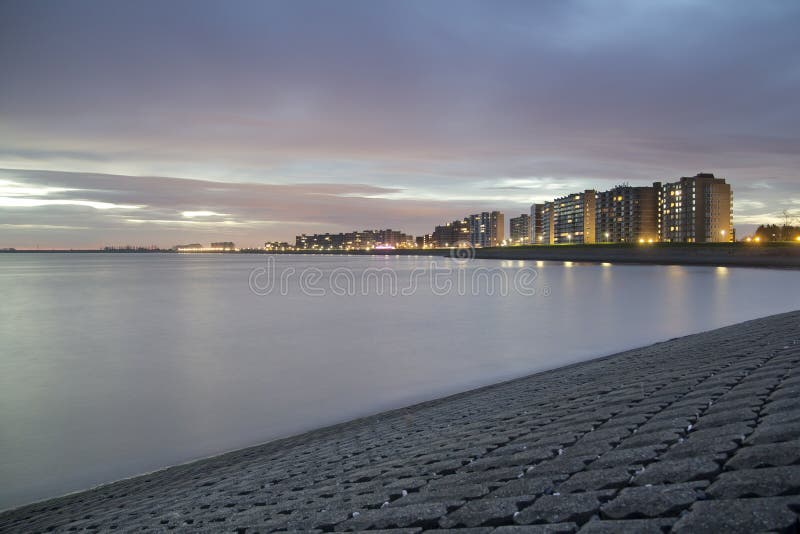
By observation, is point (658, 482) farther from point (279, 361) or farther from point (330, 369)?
point (279, 361)

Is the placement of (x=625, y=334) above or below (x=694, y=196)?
Result: below

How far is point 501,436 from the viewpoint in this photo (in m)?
6.36

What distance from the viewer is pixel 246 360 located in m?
18.1

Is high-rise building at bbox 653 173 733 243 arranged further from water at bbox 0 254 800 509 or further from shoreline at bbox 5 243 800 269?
water at bbox 0 254 800 509

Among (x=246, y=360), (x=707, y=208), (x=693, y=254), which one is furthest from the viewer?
(x=707, y=208)

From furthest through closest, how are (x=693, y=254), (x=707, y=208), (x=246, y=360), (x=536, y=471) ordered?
(x=707, y=208), (x=693, y=254), (x=246, y=360), (x=536, y=471)

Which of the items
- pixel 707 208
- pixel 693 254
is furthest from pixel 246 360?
pixel 707 208

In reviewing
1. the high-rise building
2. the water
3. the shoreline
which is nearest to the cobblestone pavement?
the water

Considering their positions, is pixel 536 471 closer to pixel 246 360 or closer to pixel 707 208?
pixel 246 360

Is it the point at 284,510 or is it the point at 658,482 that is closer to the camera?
the point at 658,482

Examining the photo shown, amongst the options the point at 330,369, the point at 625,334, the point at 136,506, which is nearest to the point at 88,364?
the point at 330,369

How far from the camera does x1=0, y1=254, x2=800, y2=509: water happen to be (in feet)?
33.4

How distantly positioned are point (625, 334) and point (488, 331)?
19.6 ft

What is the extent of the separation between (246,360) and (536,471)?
1525cm
